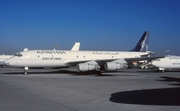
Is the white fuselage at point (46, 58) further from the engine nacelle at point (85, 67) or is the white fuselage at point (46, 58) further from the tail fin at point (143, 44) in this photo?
the tail fin at point (143, 44)

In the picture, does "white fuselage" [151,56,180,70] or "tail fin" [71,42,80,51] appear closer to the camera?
"white fuselage" [151,56,180,70]

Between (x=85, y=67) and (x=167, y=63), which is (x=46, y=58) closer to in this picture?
(x=85, y=67)

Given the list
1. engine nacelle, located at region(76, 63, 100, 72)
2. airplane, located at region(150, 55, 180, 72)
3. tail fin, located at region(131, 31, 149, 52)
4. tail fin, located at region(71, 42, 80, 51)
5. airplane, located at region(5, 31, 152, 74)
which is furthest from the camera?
tail fin, located at region(71, 42, 80, 51)

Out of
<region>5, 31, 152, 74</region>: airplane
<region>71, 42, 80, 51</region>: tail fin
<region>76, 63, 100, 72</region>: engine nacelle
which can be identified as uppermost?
<region>71, 42, 80, 51</region>: tail fin

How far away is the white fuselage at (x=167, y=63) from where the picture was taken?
33.2m

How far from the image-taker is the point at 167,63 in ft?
109

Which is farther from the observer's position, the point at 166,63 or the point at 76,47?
the point at 76,47

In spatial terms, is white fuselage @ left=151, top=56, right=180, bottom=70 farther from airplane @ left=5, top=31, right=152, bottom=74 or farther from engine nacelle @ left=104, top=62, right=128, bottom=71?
engine nacelle @ left=104, top=62, right=128, bottom=71

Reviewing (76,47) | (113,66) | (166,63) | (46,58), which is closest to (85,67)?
(113,66)

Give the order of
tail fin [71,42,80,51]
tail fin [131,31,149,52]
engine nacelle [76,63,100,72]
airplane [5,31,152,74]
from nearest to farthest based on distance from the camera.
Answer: engine nacelle [76,63,100,72]
airplane [5,31,152,74]
tail fin [131,31,149,52]
tail fin [71,42,80,51]

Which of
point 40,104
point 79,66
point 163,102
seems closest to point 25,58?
point 79,66

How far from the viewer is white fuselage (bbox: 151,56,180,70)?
33.2 m

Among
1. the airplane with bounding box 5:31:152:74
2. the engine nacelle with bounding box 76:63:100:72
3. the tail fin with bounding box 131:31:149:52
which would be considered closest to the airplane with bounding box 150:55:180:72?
the tail fin with bounding box 131:31:149:52

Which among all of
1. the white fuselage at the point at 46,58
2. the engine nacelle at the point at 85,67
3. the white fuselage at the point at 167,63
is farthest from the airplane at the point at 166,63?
the engine nacelle at the point at 85,67
